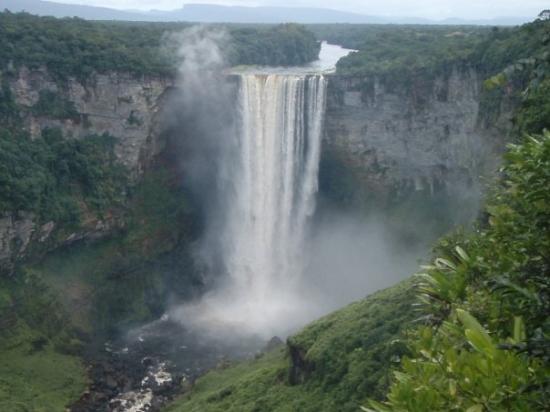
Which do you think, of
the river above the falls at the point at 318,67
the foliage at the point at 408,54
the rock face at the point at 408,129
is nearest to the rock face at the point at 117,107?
the river above the falls at the point at 318,67

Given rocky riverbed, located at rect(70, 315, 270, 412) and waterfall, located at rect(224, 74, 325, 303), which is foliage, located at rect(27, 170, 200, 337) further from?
waterfall, located at rect(224, 74, 325, 303)

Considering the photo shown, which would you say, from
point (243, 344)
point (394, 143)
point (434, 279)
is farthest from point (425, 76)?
point (434, 279)

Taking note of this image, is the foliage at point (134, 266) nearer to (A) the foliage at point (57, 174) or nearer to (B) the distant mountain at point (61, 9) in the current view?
(A) the foliage at point (57, 174)

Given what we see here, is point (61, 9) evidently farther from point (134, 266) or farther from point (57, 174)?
point (134, 266)

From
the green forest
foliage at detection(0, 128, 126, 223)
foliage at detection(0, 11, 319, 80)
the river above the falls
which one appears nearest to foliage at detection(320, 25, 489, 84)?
the green forest

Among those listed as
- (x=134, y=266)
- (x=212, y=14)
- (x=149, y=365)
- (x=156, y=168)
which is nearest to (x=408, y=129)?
(x=156, y=168)

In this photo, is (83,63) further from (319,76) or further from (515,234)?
(515,234)
